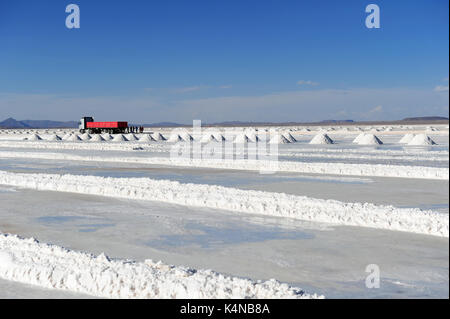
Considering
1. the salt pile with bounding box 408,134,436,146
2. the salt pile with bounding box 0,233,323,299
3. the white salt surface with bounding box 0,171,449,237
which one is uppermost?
the salt pile with bounding box 408,134,436,146

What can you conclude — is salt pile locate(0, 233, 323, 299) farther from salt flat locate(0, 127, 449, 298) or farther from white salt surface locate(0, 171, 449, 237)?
white salt surface locate(0, 171, 449, 237)

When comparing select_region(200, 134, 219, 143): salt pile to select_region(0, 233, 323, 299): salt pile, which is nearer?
select_region(0, 233, 323, 299): salt pile

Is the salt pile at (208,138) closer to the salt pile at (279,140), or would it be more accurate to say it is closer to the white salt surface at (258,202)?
the salt pile at (279,140)

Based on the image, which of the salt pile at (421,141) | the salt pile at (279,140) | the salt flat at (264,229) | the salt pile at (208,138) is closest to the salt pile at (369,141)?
the salt pile at (421,141)

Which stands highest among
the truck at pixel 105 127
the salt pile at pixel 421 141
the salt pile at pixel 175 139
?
the truck at pixel 105 127

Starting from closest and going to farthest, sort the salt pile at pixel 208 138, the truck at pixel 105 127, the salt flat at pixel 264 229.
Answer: the salt flat at pixel 264 229 → the salt pile at pixel 208 138 → the truck at pixel 105 127

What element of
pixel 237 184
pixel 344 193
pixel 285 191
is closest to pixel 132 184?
pixel 237 184

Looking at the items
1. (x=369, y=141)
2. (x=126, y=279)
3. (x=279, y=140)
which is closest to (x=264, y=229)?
(x=126, y=279)

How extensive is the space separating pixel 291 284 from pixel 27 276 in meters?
2.59

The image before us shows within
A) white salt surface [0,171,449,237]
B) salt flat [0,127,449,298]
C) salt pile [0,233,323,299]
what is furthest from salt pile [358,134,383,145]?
salt pile [0,233,323,299]

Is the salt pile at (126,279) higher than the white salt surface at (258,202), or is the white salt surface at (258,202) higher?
the white salt surface at (258,202)

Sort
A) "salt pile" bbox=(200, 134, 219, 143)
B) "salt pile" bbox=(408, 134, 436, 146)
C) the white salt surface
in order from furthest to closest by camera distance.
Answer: "salt pile" bbox=(200, 134, 219, 143) → "salt pile" bbox=(408, 134, 436, 146) → the white salt surface

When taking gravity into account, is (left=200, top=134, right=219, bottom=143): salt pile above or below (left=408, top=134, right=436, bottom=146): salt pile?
above

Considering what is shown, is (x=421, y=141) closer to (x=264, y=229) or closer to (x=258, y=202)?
(x=258, y=202)
